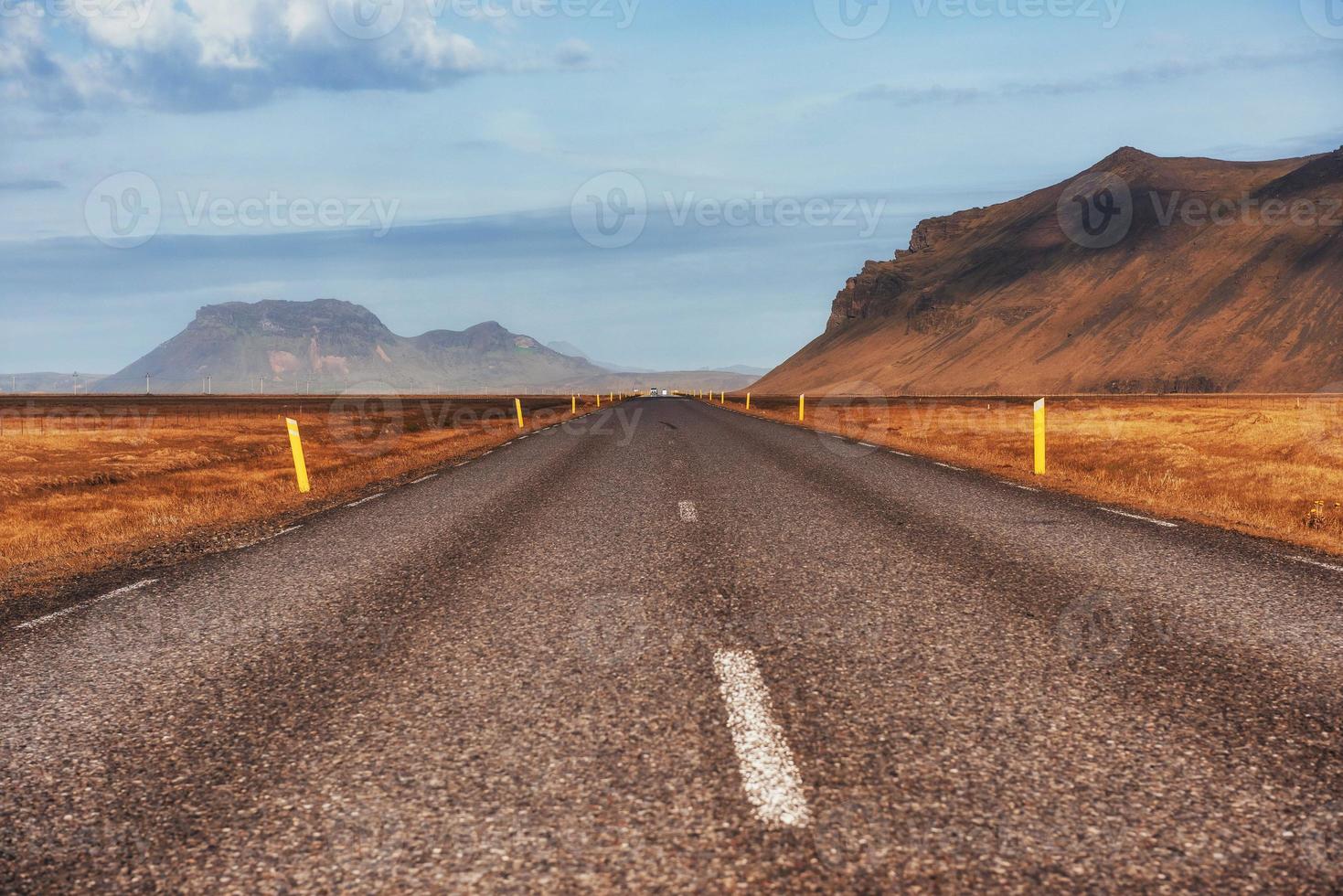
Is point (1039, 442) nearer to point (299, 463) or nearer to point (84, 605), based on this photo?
point (299, 463)

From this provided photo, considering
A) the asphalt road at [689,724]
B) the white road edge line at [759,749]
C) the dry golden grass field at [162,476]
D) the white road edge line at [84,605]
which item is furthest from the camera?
the dry golden grass field at [162,476]

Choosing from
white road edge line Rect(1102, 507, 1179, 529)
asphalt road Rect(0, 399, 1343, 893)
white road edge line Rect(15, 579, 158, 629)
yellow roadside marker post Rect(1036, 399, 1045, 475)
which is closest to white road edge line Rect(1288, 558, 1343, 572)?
asphalt road Rect(0, 399, 1343, 893)

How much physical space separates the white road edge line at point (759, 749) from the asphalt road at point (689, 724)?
0.02 meters

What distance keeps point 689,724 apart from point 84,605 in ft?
17.3

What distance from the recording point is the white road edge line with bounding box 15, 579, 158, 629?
6.07m

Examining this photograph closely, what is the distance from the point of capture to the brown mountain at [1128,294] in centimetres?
9944

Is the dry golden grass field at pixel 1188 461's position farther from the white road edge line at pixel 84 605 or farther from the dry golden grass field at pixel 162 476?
the dry golden grass field at pixel 162 476

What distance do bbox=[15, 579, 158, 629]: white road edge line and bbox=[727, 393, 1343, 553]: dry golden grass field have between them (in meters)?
10.4

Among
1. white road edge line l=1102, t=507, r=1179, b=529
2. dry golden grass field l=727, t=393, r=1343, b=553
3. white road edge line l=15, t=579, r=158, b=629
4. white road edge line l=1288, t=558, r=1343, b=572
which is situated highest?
white road edge line l=15, t=579, r=158, b=629

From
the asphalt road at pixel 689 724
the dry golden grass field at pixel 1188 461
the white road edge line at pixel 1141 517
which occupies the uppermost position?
the asphalt road at pixel 689 724

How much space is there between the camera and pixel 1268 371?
93.7 m

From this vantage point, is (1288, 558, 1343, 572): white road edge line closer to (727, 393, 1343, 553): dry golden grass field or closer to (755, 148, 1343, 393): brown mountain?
(727, 393, 1343, 553): dry golden grass field

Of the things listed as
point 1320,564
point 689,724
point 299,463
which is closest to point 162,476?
point 299,463

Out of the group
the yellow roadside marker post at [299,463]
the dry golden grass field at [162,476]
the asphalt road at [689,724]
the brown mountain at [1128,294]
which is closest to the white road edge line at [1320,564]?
the asphalt road at [689,724]
